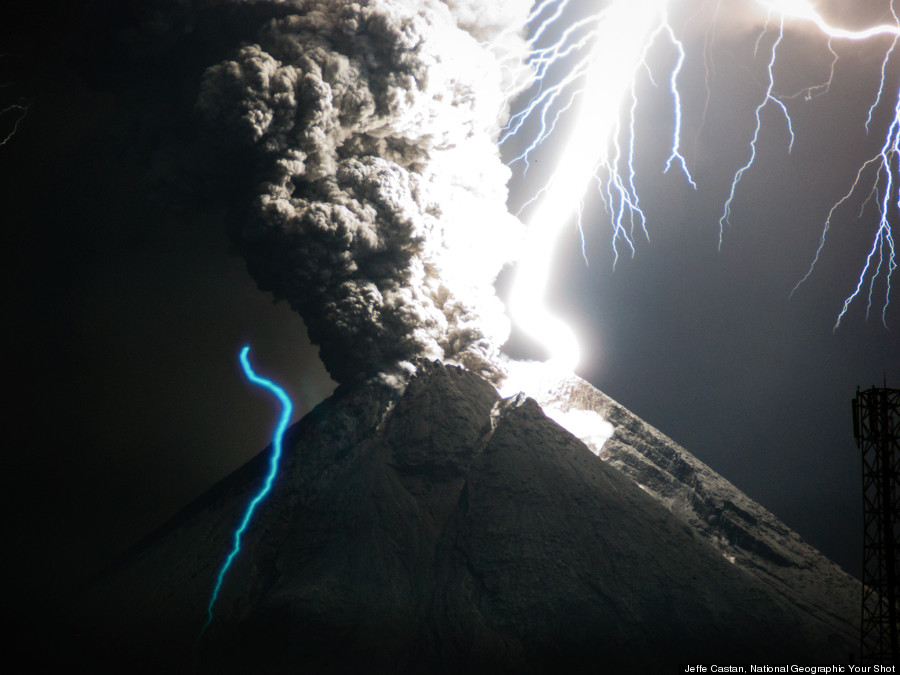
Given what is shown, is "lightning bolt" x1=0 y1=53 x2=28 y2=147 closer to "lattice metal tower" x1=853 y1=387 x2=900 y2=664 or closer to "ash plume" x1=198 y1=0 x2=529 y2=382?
"ash plume" x1=198 y1=0 x2=529 y2=382

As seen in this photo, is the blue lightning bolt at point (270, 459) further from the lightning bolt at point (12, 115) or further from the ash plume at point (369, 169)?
the lightning bolt at point (12, 115)

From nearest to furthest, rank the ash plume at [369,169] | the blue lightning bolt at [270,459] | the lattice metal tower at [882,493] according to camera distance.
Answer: the lattice metal tower at [882,493], the blue lightning bolt at [270,459], the ash plume at [369,169]

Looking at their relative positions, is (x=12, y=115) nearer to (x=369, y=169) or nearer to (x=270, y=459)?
(x=369, y=169)

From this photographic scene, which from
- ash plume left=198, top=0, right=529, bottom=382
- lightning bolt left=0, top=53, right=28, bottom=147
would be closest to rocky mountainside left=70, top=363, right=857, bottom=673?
ash plume left=198, top=0, right=529, bottom=382

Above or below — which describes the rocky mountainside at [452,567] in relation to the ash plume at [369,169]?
below

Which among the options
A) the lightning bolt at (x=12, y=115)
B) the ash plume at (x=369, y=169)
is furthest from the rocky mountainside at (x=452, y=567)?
the lightning bolt at (x=12, y=115)

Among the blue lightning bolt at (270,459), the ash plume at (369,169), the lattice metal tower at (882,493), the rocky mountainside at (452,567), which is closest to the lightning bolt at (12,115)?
the ash plume at (369,169)

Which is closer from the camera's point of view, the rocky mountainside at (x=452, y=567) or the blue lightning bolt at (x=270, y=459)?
the rocky mountainside at (x=452, y=567)

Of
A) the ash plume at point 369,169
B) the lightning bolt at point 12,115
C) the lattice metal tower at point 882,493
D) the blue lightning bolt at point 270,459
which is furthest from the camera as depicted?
the lightning bolt at point 12,115
